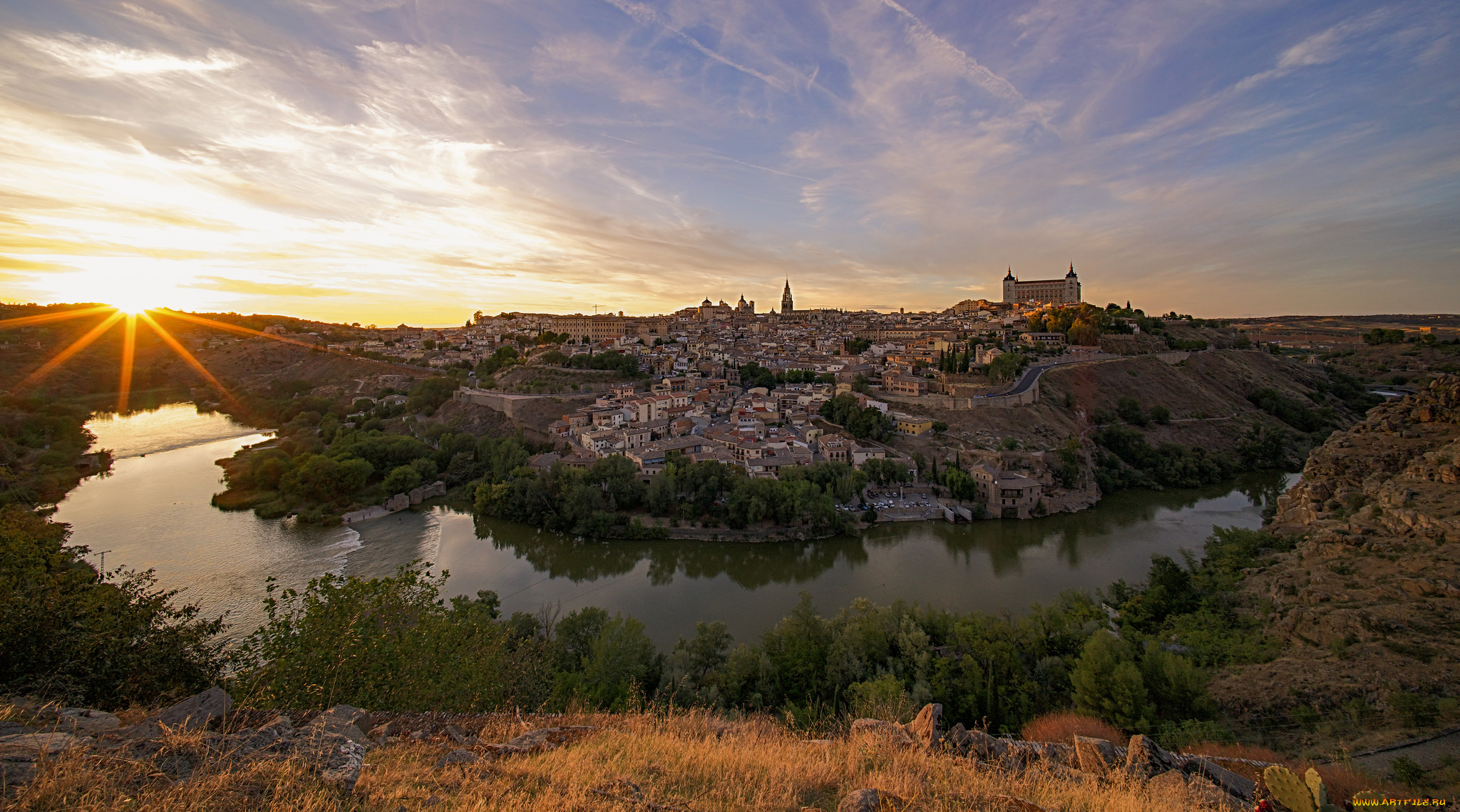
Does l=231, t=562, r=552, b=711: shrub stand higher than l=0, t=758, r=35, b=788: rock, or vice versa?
l=0, t=758, r=35, b=788: rock

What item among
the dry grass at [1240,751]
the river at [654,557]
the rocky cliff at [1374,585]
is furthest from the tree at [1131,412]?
the dry grass at [1240,751]

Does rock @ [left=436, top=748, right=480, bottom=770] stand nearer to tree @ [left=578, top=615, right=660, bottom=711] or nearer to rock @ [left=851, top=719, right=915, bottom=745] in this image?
rock @ [left=851, top=719, right=915, bottom=745]

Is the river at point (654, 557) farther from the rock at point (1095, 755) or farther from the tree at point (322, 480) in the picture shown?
the rock at point (1095, 755)

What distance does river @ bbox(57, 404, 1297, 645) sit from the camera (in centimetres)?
956

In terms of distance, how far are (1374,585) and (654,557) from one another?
10156 mm

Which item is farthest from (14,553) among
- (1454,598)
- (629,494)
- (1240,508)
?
(1240,508)

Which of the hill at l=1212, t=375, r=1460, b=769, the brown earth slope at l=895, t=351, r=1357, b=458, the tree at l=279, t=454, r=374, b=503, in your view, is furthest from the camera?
the brown earth slope at l=895, t=351, r=1357, b=458

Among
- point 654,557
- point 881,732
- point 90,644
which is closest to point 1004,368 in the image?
point 654,557

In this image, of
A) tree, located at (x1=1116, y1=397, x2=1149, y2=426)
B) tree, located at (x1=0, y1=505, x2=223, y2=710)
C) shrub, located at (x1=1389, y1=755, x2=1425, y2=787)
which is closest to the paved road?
tree, located at (x1=1116, y1=397, x2=1149, y2=426)

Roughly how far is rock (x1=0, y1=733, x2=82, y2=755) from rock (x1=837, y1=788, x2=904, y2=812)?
101 inches

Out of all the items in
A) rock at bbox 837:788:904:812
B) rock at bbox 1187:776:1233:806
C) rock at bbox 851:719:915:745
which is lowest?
rock at bbox 851:719:915:745

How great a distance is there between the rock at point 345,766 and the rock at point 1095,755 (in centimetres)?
334

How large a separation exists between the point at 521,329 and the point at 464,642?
135 ft

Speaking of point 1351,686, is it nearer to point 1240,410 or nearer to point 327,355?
point 1240,410
